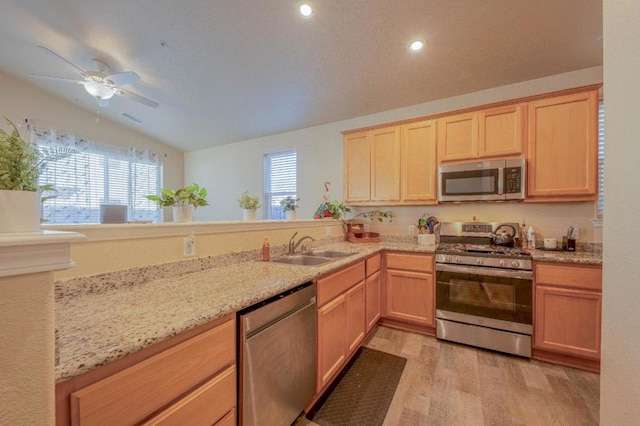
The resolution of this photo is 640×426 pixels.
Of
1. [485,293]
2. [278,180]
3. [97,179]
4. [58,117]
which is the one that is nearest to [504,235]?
[485,293]

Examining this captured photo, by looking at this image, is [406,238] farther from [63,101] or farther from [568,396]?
[63,101]

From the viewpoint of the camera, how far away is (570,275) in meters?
2.01

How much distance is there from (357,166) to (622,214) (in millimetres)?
2567

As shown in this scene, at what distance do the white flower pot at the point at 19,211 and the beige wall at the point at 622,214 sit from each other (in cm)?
165

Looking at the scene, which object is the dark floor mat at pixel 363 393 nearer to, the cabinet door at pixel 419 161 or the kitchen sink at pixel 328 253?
the kitchen sink at pixel 328 253

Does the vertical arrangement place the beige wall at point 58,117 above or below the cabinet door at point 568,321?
above

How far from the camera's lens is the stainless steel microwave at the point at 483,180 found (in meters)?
2.41

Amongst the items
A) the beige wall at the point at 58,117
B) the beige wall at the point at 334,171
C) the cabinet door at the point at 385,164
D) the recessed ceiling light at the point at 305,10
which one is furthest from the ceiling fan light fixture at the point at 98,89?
the cabinet door at the point at 385,164

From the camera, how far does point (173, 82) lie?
3.28 metres

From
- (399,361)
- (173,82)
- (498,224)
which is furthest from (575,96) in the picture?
(173,82)

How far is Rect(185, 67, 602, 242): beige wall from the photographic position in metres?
2.51

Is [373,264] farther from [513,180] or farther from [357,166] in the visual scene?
[513,180]

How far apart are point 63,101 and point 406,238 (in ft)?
18.9

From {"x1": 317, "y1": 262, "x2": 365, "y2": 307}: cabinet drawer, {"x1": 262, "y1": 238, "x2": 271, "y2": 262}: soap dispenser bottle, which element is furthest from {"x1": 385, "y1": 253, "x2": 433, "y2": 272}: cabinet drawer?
{"x1": 262, "y1": 238, "x2": 271, "y2": 262}: soap dispenser bottle
